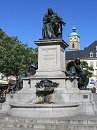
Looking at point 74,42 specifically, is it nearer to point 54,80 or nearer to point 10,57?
point 10,57

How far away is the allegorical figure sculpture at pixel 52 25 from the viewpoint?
16.1 meters

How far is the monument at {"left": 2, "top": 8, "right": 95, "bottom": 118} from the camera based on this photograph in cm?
1213

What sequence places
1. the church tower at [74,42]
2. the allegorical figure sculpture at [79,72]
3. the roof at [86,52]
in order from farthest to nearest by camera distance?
the church tower at [74,42] < the roof at [86,52] < the allegorical figure sculpture at [79,72]

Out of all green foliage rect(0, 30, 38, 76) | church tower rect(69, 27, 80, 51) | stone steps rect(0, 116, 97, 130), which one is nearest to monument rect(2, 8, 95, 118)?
stone steps rect(0, 116, 97, 130)

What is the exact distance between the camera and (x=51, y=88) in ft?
45.2

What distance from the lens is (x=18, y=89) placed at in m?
16.3

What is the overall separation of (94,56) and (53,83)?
80723mm

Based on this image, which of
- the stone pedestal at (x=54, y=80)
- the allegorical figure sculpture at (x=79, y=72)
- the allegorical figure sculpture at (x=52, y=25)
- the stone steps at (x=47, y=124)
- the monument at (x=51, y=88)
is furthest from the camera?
the allegorical figure sculpture at (x=52, y=25)

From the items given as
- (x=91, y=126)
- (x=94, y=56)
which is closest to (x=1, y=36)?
(x=91, y=126)

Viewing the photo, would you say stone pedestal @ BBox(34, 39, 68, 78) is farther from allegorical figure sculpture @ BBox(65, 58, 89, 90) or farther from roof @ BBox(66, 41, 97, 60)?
roof @ BBox(66, 41, 97, 60)

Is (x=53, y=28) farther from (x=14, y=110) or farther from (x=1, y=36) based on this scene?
(x=1, y=36)

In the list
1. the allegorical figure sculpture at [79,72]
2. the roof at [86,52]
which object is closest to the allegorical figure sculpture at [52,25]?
the allegorical figure sculpture at [79,72]

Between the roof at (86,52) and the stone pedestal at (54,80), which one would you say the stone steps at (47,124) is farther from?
the roof at (86,52)

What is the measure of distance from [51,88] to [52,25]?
15.1 ft
